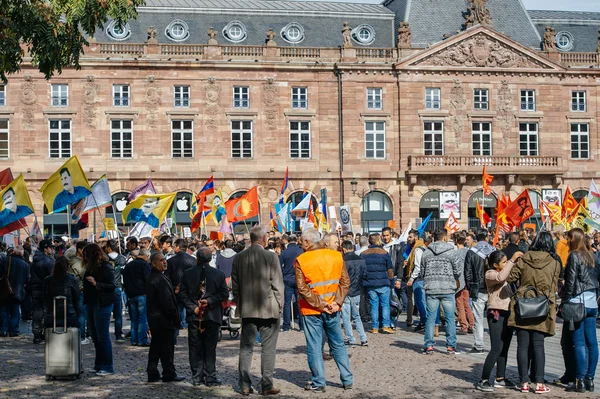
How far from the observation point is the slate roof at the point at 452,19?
51750 mm

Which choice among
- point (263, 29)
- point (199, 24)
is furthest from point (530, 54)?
point (199, 24)

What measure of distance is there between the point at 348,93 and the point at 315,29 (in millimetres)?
4776

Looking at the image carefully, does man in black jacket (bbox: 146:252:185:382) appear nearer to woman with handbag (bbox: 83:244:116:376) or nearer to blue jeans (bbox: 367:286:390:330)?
woman with handbag (bbox: 83:244:116:376)

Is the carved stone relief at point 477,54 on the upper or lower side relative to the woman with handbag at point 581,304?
upper

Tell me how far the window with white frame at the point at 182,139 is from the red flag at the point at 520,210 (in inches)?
848

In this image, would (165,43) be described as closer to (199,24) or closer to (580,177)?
(199,24)

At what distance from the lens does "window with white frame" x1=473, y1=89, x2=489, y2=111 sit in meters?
50.4

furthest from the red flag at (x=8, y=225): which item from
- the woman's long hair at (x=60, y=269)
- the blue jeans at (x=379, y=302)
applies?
the blue jeans at (x=379, y=302)

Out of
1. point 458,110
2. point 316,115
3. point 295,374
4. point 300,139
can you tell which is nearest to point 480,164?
point 458,110

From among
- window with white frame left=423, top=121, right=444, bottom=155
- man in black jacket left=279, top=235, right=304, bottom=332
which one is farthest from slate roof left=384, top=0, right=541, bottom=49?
man in black jacket left=279, top=235, right=304, bottom=332

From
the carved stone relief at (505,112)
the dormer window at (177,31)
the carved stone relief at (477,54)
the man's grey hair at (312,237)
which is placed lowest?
the man's grey hair at (312,237)

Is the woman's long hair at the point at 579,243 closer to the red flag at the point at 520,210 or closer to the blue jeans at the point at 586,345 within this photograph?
the blue jeans at the point at 586,345

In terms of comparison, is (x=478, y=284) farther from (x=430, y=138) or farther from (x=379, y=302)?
(x=430, y=138)

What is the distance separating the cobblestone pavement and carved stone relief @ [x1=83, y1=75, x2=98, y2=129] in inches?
1185
